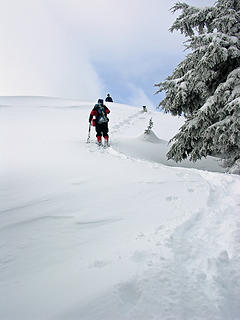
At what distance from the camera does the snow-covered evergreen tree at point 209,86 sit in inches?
194

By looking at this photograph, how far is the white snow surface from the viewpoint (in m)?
1.38

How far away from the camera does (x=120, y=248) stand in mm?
1950

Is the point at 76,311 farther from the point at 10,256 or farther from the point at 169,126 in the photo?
the point at 169,126

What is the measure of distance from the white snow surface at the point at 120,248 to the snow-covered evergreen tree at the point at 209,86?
164cm

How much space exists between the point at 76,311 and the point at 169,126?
55.5 ft

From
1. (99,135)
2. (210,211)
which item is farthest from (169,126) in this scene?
(210,211)

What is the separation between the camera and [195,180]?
384cm

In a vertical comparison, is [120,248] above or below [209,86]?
below

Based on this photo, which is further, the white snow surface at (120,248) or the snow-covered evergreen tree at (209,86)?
the snow-covered evergreen tree at (209,86)

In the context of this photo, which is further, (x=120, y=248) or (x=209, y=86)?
(x=209, y=86)

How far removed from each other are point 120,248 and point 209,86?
19.0 feet

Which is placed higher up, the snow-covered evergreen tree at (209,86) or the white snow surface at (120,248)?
the snow-covered evergreen tree at (209,86)

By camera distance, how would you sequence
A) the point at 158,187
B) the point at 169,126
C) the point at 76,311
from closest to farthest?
1. the point at 76,311
2. the point at 158,187
3. the point at 169,126

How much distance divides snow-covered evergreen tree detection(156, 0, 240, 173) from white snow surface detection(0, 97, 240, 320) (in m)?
1.64
